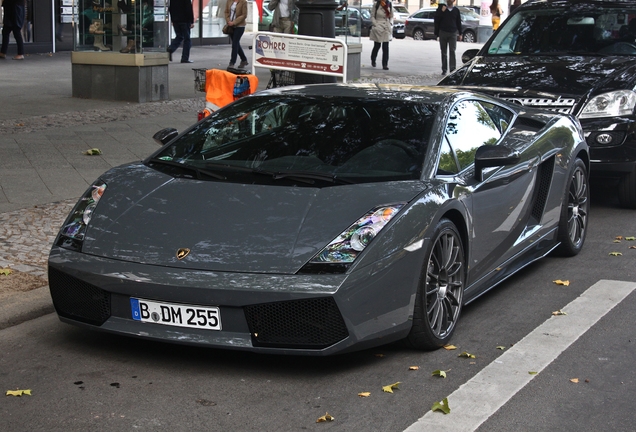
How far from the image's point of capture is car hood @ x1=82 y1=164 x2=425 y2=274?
407 centimetres

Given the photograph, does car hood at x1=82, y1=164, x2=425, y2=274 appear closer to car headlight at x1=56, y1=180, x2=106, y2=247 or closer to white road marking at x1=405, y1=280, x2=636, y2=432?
car headlight at x1=56, y1=180, x2=106, y2=247

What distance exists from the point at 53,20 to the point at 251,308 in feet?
68.6

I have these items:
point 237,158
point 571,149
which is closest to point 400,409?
point 237,158

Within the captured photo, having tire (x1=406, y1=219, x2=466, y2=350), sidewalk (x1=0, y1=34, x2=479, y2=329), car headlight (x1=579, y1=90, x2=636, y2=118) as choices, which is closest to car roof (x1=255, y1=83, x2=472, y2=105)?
tire (x1=406, y1=219, x2=466, y2=350)

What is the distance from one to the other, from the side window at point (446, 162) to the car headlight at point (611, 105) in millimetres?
3545

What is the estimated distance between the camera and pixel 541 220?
5953mm

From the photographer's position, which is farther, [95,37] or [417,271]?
[95,37]

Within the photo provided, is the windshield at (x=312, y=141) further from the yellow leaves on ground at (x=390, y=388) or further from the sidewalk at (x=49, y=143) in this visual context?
the sidewalk at (x=49, y=143)

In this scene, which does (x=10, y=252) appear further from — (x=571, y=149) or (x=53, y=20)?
(x=53, y=20)

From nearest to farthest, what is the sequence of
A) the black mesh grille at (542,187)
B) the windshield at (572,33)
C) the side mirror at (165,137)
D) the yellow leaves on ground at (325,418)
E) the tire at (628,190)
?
the yellow leaves on ground at (325,418), the side mirror at (165,137), the black mesh grille at (542,187), the tire at (628,190), the windshield at (572,33)

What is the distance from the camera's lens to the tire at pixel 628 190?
27.2 ft

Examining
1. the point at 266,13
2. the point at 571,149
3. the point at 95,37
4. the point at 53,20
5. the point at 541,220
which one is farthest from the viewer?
the point at 266,13

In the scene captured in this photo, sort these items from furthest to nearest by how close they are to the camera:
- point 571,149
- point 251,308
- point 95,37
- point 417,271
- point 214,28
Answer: point 214,28 → point 95,37 → point 571,149 → point 417,271 → point 251,308

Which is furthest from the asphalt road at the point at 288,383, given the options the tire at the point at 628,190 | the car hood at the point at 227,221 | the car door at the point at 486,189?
the tire at the point at 628,190
